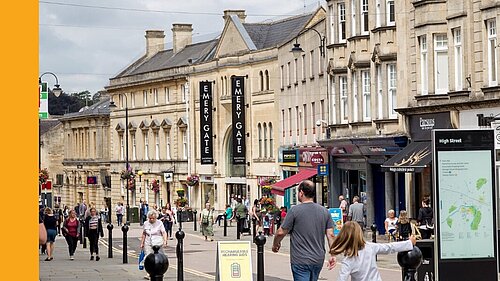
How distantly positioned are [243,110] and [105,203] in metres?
32.0

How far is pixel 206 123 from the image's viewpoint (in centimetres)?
8088

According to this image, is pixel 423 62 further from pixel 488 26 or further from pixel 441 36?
pixel 488 26

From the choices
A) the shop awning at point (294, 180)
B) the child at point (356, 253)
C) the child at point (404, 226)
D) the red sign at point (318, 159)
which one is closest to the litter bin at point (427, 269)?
the child at point (356, 253)

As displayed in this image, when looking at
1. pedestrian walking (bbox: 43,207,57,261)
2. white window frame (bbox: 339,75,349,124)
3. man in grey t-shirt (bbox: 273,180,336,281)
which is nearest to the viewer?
man in grey t-shirt (bbox: 273,180,336,281)

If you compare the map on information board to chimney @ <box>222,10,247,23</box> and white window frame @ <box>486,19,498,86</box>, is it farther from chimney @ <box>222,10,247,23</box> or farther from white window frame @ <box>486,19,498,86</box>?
chimney @ <box>222,10,247,23</box>

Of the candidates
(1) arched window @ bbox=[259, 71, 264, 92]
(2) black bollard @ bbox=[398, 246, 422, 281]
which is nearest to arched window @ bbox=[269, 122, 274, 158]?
(1) arched window @ bbox=[259, 71, 264, 92]

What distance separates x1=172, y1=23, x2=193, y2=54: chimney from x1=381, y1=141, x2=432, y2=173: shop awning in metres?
60.6

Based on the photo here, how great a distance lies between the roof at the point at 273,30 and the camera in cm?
7538

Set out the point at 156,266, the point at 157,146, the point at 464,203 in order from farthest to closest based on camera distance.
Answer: the point at 157,146 < the point at 464,203 < the point at 156,266

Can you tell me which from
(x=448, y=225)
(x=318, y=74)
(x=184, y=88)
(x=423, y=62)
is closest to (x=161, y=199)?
(x=184, y=88)

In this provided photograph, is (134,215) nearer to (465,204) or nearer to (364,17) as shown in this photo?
(364,17)

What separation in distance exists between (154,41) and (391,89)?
214 feet

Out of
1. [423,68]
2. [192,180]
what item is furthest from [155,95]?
[423,68]

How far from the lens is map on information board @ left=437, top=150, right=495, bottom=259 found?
18094 mm
